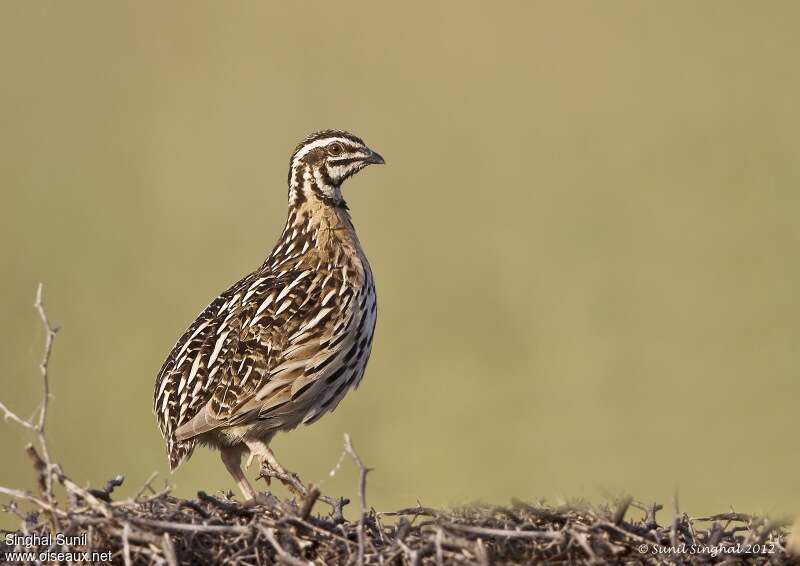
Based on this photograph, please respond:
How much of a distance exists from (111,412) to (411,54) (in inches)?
829

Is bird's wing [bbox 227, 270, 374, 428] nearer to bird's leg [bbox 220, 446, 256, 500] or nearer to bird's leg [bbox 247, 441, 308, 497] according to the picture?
bird's leg [bbox 247, 441, 308, 497]

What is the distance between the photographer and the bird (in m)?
11.1

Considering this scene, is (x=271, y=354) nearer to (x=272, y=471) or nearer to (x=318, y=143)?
(x=272, y=471)

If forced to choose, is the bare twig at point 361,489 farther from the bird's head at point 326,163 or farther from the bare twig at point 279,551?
the bird's head at point 326,163

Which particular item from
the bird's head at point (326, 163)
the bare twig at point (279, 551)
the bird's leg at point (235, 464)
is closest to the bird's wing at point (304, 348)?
the bird's leg at point (235, 464)

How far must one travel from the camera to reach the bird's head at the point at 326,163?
499 inches

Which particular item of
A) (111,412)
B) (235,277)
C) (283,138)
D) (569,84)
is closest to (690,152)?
(569,84)

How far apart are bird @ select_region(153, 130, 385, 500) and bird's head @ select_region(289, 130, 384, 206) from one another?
30cm

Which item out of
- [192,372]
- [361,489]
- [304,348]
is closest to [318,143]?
[304,348]

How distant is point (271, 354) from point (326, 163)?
2.11 m

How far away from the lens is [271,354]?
11367 millimetres

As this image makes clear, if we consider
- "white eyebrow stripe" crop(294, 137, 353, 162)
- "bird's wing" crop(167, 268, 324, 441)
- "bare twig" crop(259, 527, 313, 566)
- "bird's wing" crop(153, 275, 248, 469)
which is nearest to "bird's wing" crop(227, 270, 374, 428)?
"bird's wing" crop(167, 268, 324, 441)

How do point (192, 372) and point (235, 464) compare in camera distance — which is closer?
point (192, 372)

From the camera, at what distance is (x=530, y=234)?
113 feet
